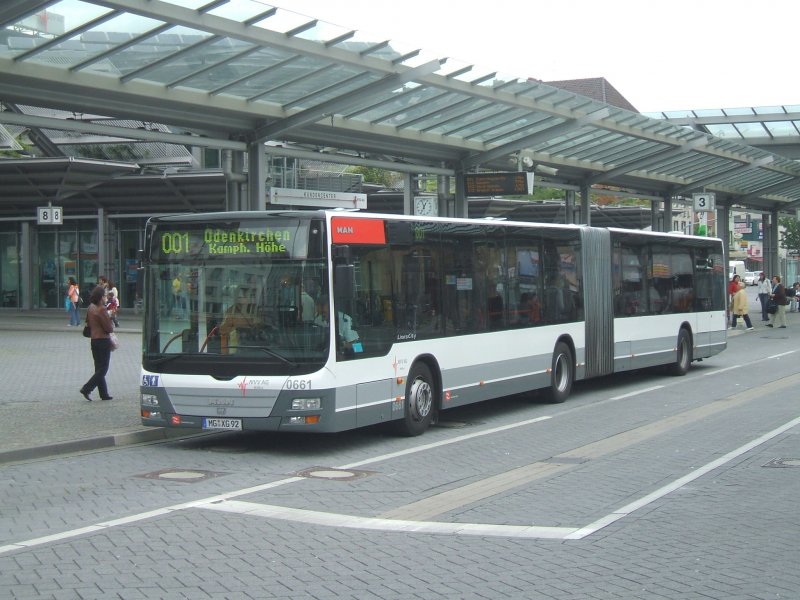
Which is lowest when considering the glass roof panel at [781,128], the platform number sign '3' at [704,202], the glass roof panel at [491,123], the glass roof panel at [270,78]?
the platform number sign '3' at [704,202]

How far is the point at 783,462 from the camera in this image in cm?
1075

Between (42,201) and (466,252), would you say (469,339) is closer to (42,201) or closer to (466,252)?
(466,252)

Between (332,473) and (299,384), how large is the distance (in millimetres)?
1240

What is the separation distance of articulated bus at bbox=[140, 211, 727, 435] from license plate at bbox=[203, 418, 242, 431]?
0.5 inches

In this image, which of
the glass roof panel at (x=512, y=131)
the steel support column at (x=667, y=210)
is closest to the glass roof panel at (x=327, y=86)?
the glass roof panel at (x=512, y=131)

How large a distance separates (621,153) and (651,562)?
23424 mm

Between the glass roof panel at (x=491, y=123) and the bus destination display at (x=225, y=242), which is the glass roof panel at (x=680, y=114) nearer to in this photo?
the glass roof panel at (x=491, y=123)

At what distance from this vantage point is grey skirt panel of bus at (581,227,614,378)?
59.4 feet

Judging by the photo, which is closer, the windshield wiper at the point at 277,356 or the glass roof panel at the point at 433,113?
the windshield wiper at the point at 277,356

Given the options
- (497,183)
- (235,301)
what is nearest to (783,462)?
(235,301)

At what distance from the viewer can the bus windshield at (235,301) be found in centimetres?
1150

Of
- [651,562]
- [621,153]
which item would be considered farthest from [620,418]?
[621,153]

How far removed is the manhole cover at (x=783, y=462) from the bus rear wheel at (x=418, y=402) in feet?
14.1

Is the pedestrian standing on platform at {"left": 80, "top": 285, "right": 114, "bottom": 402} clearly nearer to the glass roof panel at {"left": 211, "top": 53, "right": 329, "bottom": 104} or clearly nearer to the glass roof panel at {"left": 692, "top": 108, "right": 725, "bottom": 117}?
the glass roof panel at {"left": 211, "top": 53, "right": 329, "bottom": 104}
